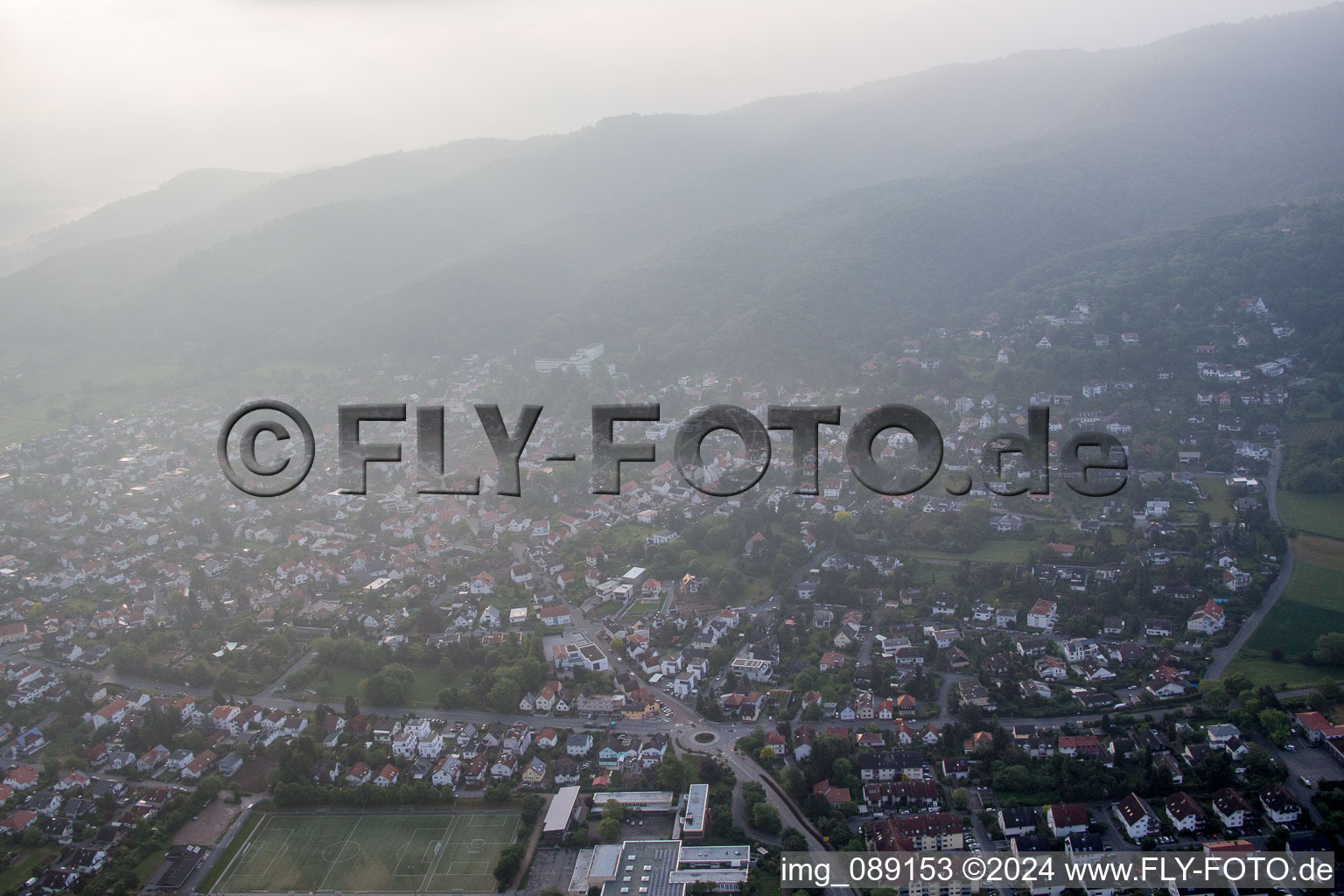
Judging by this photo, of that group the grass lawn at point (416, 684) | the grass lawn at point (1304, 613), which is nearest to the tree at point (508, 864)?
the grass lawn at point (416, 684)

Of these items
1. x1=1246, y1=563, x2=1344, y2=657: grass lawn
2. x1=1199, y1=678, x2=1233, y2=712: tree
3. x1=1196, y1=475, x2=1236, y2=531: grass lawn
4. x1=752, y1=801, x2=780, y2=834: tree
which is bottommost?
x1=752, y1=801, x2=780, y2=834: tree

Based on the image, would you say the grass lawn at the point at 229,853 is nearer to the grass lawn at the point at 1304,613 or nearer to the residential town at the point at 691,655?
the residential town at the point at 691,655

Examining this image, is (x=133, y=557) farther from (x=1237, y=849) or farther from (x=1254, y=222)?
(x=1254, y=222)

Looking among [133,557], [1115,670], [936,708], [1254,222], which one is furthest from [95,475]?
[1254,222]

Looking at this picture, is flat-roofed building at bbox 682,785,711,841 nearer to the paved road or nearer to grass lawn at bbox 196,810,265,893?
grass lawn at bbox 196,810,265,893

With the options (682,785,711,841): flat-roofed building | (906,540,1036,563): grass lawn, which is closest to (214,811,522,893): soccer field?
(682,785,711,841): flat-roofed building

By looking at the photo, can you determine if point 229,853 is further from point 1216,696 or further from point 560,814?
point 1216,696
